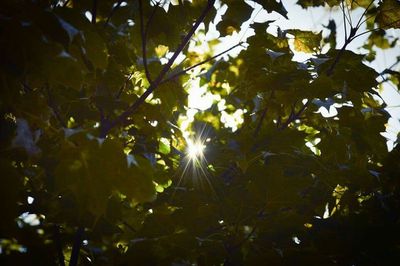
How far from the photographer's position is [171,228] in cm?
169

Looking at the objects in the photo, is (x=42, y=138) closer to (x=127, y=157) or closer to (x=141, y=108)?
(x=141, y=108)

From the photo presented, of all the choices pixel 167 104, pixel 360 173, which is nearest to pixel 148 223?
pixel 167 104

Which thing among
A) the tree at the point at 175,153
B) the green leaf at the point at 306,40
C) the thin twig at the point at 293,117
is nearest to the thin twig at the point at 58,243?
the tree at the point at 175,153

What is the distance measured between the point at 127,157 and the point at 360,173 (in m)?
1.32

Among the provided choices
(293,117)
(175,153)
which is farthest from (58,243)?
(293,117)

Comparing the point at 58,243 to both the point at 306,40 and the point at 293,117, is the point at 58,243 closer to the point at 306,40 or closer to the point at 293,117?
the point at 293,117

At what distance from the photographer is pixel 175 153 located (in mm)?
2102

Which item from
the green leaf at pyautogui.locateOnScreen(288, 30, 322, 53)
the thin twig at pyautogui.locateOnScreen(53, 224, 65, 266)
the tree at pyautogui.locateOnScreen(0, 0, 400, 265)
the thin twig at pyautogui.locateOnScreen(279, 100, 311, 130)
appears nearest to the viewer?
the tree at pyautogui.locateOnScreen(0, 0, 400, 265)

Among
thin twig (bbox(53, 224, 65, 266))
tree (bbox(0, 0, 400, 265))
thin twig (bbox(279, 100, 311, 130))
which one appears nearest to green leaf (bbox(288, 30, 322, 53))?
tree (bbox(0, 0, 400, 265))

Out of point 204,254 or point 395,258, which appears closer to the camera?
point 204,254

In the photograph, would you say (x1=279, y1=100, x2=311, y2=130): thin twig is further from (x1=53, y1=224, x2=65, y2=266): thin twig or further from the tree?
(x1=53, y1=224, x2=65, y2=266): thin twig

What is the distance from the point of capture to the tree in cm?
115

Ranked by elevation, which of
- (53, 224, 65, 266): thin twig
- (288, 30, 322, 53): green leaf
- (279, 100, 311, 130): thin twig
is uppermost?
(288, 30, 322, 53): green leaf

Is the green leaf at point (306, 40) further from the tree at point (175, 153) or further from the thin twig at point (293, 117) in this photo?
the thin twig at point (293, 117)
